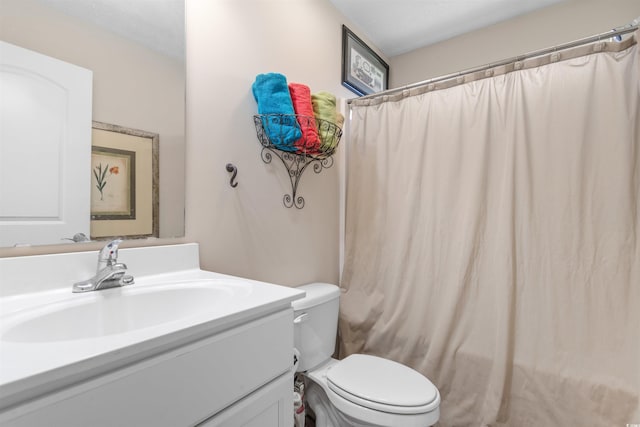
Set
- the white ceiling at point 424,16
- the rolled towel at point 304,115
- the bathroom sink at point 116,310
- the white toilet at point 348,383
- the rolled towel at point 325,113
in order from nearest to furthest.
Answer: the bathroom sink at point 116,310 < the white toilet at point 348,383 < the rolled towel at point 304,115 < the rolled towel at point 325,113 < the white ceiling at point 424,16

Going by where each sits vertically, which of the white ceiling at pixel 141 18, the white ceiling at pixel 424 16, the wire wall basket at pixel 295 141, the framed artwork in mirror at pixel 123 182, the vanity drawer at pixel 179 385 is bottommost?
the vanity drawer at pixel 179 385

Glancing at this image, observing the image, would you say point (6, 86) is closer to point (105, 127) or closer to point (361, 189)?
point (105, 127)

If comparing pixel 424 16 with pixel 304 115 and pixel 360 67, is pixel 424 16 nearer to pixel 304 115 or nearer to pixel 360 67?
pixel 360 67

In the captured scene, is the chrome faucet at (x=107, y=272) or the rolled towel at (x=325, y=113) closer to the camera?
the chrome faucet at (x=107, y=272)

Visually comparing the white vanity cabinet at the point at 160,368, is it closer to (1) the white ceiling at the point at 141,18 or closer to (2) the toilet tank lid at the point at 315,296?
(2) the toilet tank lid at the point at 315,296

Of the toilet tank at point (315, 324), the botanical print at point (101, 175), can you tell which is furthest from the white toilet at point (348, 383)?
the botanical print at point (101, 175)

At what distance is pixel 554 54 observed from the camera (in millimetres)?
1296

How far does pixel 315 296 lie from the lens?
138cm

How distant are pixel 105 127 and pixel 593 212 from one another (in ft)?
5.87

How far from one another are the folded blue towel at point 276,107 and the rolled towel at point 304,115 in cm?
5

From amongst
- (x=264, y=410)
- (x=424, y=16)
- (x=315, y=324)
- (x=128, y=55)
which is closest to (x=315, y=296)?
(x=315, y=324)

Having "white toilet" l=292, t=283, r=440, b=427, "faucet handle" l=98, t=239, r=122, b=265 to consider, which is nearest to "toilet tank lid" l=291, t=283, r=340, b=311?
"white toilet" l=292, t=283, r=440, b=427

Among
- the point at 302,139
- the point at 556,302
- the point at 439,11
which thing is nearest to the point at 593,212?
the point at 556,302

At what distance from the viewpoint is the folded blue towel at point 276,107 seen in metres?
1.26
